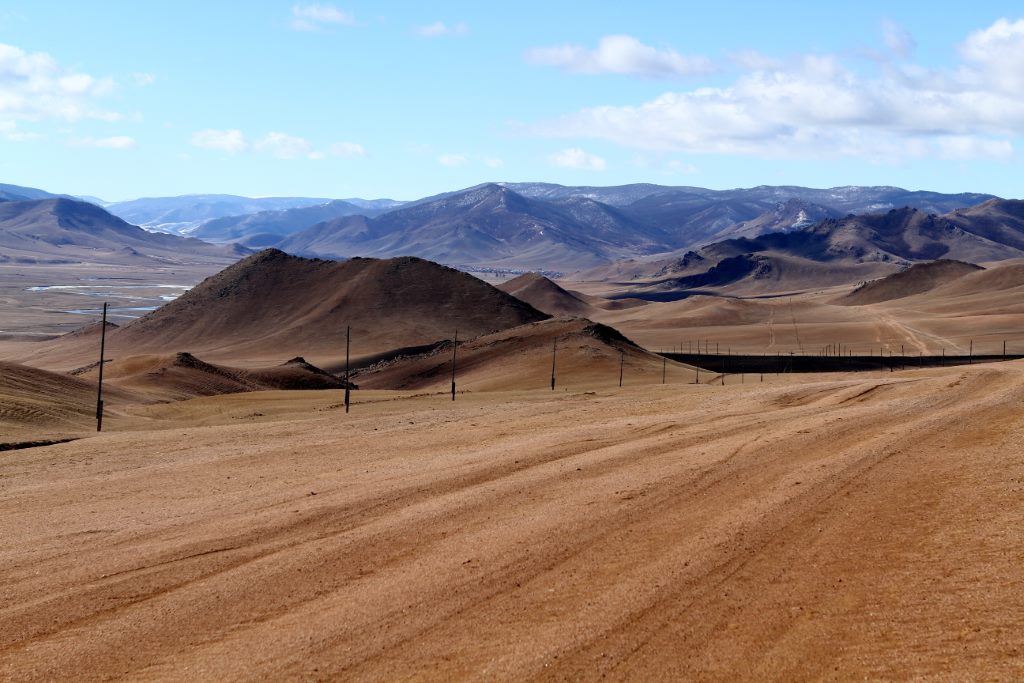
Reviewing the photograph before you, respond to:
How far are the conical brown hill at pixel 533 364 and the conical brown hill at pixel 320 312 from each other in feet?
77.6

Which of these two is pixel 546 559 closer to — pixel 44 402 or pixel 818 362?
pixel 44 402

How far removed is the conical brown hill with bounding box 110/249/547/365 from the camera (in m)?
133

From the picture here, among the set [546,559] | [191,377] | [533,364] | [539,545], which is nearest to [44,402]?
[191,377]

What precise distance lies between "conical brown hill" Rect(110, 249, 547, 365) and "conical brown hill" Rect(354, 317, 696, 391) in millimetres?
23660

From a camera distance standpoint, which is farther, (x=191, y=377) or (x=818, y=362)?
(x=818, y=362)

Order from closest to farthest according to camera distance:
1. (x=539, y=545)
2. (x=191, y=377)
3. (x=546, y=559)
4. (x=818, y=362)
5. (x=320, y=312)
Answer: (x=546, y=559) < (x=539, y=545) < (x=191, y=377) < (x=818, y=362) < (x=320, y=312)

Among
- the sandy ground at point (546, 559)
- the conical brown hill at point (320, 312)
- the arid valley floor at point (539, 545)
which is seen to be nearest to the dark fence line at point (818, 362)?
the conical brown hill at point (320, 312)

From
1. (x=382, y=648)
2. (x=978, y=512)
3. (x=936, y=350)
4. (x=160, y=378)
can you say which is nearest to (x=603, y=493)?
(x=978, y=512)

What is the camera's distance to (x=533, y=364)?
88875mm

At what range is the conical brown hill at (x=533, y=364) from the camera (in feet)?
267

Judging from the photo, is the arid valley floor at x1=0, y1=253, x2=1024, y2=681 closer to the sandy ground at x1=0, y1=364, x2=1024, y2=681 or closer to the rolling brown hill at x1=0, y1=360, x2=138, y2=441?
the sandy ground at x1=0, y1=364, x2=1024, y2=681

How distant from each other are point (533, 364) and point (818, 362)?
41.6m

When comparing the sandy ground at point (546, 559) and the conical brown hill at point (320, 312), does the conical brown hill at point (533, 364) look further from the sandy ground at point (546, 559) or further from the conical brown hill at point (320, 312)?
the sandy ground at point (546, 559)

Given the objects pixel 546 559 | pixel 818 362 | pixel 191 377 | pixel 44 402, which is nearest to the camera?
pixel 546 559
